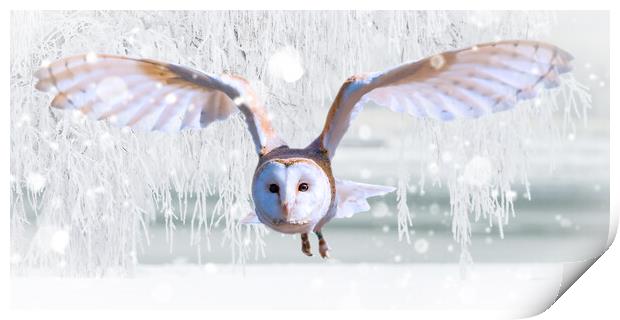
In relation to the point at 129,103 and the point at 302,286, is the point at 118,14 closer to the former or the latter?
the point at 129,103

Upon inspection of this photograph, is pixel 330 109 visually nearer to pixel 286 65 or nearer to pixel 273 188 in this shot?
pixel 273 188

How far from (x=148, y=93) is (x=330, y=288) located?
0.44 meters

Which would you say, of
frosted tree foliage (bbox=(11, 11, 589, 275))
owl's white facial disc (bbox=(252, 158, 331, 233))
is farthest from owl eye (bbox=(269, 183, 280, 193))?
frosted tree foliage (bbox=(11, 11, 589, 275))

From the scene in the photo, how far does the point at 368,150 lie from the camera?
4.61 ft

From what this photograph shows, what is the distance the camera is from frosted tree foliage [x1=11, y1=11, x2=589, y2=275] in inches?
58.1

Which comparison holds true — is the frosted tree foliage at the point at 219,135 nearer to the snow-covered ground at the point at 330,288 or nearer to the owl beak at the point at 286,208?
the snow-covered ground at the point at 330,288

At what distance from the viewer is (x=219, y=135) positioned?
5.03 ft

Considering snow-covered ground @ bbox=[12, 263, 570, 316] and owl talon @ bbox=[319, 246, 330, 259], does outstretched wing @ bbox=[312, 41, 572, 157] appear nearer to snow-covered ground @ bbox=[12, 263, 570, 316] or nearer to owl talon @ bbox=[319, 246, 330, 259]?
owl talon @ bbox=[319, 246, 330, 259]

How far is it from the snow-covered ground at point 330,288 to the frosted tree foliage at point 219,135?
45mm

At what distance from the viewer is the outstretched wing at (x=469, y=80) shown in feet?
3.72

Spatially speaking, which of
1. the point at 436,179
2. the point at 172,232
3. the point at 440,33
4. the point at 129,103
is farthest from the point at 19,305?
the point at 440,33

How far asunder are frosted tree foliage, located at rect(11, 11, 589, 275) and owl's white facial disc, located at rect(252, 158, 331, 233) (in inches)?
14.2

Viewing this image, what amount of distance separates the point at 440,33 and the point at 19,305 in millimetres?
→ 825

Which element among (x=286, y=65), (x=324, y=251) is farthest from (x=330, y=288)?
(x=286, y=65)
